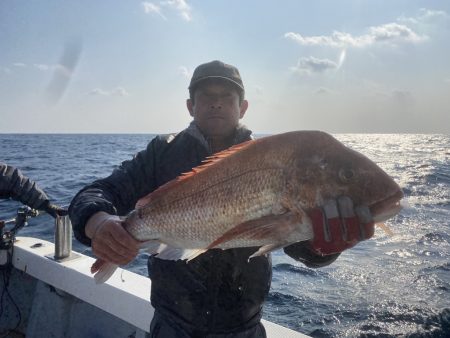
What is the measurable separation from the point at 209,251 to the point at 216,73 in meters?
1.50

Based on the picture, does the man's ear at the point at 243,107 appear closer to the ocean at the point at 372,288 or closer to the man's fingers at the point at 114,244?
the man's fingers at the point at 114,244

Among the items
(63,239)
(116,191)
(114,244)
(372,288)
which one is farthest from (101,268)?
(372,288)

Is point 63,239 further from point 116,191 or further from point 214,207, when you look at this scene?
point 214,207

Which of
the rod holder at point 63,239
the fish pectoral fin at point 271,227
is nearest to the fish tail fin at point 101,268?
the fish pectoral fin at point 271,227

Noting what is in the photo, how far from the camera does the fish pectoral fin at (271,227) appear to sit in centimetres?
220

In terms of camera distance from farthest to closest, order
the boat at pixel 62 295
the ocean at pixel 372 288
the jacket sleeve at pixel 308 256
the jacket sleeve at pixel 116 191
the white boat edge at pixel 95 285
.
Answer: the ocean at pixel 372 288 < the boat at pixel 62 295 < the white boat edge at pixel 95 285 < the jacket sleeve at pixel 308 256 < the jacket sleeve at pixel 116 191

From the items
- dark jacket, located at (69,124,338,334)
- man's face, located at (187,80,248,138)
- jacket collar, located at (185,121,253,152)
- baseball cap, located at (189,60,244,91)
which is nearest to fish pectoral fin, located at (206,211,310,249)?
dark jacket, located at (69,124,338,334)

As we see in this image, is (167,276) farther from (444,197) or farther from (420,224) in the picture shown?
(444,197)

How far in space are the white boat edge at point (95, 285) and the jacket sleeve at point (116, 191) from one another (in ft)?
4.38

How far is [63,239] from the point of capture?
4.94m

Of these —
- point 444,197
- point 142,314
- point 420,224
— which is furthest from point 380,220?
point 444,197

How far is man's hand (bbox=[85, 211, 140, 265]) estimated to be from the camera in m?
2.44

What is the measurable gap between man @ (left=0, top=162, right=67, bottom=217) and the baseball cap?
298cm

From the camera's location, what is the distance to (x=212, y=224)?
2.33 metres
